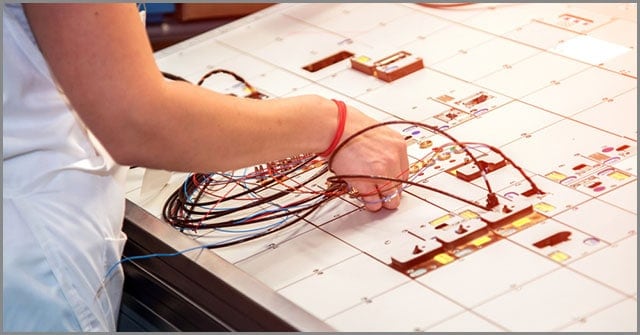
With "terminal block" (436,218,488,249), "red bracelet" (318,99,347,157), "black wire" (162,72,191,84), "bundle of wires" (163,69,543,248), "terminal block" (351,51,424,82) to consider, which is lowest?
"bundle of wires" (163,69,543,248)

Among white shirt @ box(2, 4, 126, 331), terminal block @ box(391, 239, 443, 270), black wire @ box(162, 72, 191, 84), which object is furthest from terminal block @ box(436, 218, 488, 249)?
black wire @ box(162, 72, 191, 84)

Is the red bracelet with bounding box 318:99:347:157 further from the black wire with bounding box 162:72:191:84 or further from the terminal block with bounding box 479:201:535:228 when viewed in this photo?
the black wire with bounding box 162:72:191:84

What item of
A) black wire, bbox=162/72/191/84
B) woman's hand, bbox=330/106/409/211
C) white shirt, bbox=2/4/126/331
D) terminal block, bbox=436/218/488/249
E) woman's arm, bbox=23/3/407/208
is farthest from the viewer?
black wire, bbox=162/72/191/84

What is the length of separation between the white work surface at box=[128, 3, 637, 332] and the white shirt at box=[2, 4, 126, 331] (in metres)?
0.24

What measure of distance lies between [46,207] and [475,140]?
778mm

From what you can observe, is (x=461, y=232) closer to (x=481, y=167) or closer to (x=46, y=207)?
(x=481, y=167)

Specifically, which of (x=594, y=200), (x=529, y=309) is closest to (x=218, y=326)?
(x=529, y=309)

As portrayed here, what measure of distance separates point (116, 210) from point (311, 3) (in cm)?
114

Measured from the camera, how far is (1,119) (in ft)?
5.05

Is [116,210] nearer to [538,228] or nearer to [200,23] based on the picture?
[538,228]

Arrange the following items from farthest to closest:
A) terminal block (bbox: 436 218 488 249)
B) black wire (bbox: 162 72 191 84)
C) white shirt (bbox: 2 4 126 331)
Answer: black wire (bbox: 162 72 191 84), terminal block (bbox: 436 218 488 249), white shirt (bbox: 2 4 126 331)

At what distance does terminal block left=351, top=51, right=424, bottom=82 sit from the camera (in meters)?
2.25

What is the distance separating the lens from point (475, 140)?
1.96 metres

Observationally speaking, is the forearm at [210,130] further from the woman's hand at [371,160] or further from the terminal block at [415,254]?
the terminal block at [415,254]
